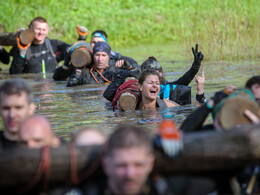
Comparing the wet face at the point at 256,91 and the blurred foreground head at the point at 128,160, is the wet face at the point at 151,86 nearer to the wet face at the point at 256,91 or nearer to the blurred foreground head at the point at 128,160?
the wet face at the point at 256,91

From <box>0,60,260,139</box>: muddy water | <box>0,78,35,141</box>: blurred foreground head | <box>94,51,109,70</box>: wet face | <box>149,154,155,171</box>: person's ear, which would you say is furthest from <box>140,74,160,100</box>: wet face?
<box>149,154,155,171</box>: person's ear

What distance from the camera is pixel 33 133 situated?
163 inches

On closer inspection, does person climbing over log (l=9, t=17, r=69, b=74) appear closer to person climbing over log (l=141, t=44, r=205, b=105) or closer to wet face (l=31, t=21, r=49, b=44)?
wet face (l=31, t=21, r=49, b=44)

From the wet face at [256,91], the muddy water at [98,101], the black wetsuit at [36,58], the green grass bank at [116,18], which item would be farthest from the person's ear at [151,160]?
the green grass bank at [116,18]

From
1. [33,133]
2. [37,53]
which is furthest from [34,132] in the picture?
[37,53]

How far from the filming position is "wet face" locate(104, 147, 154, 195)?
375 cm

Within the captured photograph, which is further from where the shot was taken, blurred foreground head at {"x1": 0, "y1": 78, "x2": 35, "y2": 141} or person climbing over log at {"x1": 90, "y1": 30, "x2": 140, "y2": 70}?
person climbing over log at {"x1": 90, "y1": 30, "x2": 140, "y2": 70}

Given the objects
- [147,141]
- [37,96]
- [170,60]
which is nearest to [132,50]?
[170,60]

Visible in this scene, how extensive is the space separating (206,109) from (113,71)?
6.77 meters

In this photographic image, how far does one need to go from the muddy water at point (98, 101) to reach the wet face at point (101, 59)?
1.43ft

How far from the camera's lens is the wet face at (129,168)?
3.75m

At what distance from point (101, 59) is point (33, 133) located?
7.44 m

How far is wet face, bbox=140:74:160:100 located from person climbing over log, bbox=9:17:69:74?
19.7ft

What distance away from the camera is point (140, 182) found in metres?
3.82
